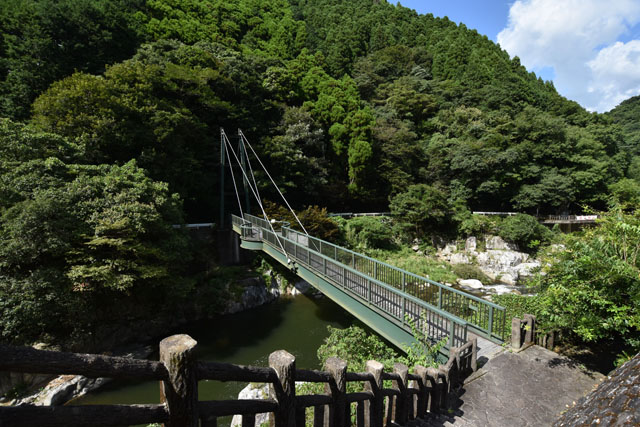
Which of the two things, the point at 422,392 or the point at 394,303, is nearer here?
the point at 422,392

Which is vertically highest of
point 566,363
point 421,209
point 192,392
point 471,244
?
point 421,209

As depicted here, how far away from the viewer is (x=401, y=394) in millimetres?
3121

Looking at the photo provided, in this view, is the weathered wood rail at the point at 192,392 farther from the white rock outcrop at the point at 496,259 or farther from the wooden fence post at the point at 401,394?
the white rock outcrop at the point at 496,259

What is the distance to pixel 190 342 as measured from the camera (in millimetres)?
1357

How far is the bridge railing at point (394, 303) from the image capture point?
490 centimetres

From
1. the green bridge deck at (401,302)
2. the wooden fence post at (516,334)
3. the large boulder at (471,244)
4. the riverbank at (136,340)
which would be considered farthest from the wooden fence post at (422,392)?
the large boulder at (471,244)

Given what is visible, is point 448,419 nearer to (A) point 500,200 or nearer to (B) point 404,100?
(A) point 500,200

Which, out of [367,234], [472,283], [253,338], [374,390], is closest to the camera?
[374,390]

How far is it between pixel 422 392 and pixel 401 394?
555mm

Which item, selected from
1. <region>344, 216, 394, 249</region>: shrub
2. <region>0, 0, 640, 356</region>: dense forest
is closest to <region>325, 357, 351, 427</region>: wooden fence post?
<region>0, 0, 640, 356</region>: dense forest

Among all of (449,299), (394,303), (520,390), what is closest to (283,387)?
(394,303)

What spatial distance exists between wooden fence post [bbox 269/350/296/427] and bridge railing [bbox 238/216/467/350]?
3607mm

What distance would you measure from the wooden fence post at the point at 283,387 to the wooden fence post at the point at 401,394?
1.65 metres

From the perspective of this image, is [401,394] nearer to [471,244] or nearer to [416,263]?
[416,263]
